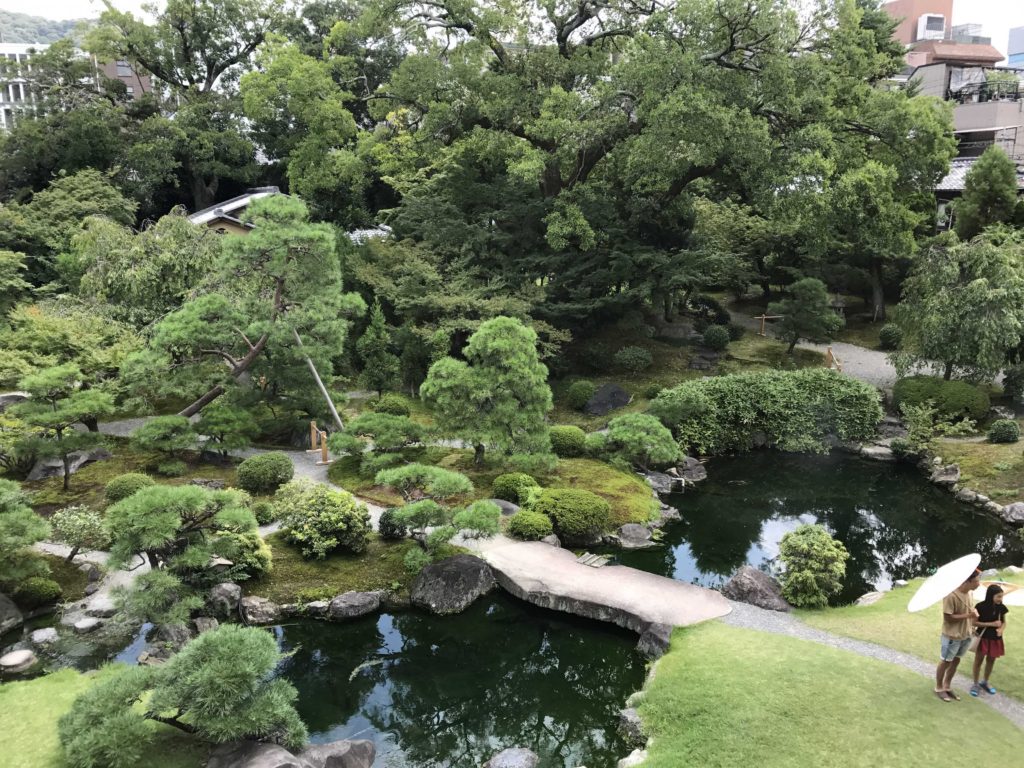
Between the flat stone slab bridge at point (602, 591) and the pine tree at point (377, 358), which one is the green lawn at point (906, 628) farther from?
the pine tree at point (377, 358)

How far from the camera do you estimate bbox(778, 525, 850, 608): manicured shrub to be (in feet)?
34.7

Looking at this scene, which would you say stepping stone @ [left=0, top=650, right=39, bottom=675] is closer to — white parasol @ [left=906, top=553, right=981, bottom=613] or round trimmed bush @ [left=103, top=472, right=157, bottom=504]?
round trimmed bush @ [left=103, top=472, right=157, bottom=504]

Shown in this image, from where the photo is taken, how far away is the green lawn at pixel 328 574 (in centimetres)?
1129

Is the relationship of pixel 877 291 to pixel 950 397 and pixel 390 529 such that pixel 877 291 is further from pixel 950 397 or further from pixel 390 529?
pixel 390 529

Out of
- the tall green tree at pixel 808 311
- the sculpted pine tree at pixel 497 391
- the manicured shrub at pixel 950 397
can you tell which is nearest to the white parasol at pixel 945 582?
the sculpted pine tree at pixel 497 391

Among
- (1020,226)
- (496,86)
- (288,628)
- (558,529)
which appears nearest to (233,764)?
(288,628)

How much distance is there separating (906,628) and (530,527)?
6272 millimetres

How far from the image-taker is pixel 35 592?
1072 cm

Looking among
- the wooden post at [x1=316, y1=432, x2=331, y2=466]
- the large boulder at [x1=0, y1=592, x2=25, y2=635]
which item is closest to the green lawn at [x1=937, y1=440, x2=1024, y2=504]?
the wooden post at [x1=316, y1=432, x2=331, y2=466]

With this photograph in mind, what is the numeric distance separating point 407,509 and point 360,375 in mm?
11035

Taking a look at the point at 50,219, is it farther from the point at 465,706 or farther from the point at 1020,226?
the point at 1020,226

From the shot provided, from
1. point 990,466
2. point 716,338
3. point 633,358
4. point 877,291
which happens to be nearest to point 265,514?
point 633,358

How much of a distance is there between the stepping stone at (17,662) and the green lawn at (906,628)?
11.2 m

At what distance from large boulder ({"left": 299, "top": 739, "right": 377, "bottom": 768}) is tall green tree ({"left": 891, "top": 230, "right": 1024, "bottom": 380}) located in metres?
18.5
